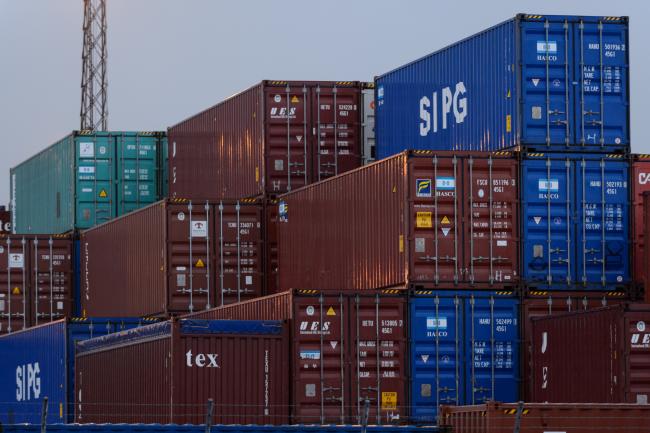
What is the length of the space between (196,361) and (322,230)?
622cm

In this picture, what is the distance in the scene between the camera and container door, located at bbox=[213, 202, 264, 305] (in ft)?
133

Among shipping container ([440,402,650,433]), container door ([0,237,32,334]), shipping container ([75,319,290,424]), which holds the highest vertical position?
container door ([0,237,32,334])

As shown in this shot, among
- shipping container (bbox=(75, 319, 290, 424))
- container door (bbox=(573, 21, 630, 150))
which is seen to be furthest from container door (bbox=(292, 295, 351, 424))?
container door (bbox=(573, 21, 630, 150))

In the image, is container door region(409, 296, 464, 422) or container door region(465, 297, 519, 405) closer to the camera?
container door region(409, 296, 464, 422)

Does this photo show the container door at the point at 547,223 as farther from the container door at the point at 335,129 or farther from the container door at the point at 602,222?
the container door at the point at 335,129

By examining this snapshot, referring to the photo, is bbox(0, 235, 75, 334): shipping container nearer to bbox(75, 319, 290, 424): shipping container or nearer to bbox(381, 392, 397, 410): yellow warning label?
bbox(75, 319, 290, 424): shipping container

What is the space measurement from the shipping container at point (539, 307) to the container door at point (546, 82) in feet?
9.07

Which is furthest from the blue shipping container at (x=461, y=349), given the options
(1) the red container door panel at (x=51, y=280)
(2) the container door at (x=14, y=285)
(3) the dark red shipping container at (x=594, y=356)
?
(1) the red container door panel at (x=51, y=280)

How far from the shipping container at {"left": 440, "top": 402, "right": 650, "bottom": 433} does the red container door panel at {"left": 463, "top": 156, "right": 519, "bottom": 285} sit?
6.14 m

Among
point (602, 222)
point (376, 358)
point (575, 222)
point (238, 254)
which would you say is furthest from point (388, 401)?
point (238, 254)

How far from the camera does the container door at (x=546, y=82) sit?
33.4m

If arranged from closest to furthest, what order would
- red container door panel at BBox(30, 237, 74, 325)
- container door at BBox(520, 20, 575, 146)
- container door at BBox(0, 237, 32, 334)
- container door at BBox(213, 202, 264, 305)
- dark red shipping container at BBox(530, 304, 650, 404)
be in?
dark red shipping container at BBox(530, 304, 650, 404)
container door at BBox(520, 20, 575, 146)
container door at BBox(213, 202, 264, 305)
container door at BBox(0, 237, 32, 334)
red container door panel at BBox(30, 237, 74, 325)

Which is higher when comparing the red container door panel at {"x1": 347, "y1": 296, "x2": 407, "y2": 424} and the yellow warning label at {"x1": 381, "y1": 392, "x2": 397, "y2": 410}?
the red container door panel at {"x1": 347, "y1": 296, "x2": 407, "y2": 424}

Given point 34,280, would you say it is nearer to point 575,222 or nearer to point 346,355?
point 346,355
